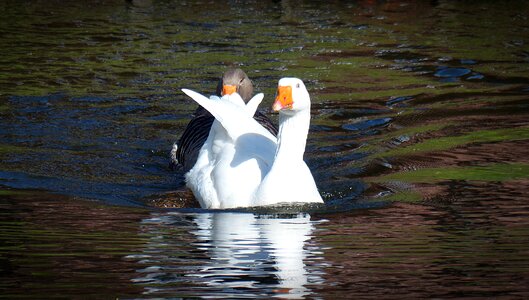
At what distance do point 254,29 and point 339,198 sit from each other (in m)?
11.8

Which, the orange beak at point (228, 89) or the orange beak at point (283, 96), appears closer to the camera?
the orange beak at point (283, 96)

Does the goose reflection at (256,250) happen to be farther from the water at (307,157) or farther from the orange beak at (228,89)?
the orange beak at (228,89)

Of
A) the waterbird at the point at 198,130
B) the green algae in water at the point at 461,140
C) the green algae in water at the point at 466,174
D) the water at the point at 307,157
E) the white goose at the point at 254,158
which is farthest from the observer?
the green algae in water at the point at 461,140

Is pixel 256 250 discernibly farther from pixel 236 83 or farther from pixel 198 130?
pixel 236 83

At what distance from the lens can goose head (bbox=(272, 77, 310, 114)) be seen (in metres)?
8.05

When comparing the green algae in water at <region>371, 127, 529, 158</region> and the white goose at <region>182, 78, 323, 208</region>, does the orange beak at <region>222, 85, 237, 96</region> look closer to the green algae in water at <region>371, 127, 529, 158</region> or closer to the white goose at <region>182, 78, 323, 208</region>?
the green algae in water at <region>371, 127, 529, 158</region>

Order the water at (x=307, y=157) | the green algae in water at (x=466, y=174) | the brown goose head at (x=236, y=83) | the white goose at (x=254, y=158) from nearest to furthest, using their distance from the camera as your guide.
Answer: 1. the water at (x=307, y=157)
2. the white goose at (x=254, y=158)
3. the green algae in water at (x=466, y=174)
4. the brown goose head at (x=236, y=83)

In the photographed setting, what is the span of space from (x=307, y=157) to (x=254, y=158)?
2252 mm

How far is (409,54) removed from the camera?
57.8ft

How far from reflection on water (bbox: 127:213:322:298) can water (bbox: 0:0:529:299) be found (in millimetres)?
20

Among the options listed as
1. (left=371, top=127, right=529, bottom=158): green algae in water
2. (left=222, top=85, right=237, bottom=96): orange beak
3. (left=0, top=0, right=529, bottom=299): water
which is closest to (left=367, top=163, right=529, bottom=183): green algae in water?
(left=0, top=0, right=529, bottom=299): water

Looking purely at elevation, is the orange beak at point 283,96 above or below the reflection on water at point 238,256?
above

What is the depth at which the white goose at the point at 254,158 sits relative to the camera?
8148mm

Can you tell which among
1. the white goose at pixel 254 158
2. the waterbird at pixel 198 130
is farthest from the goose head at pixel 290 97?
the waterbird at pixel 198 130
